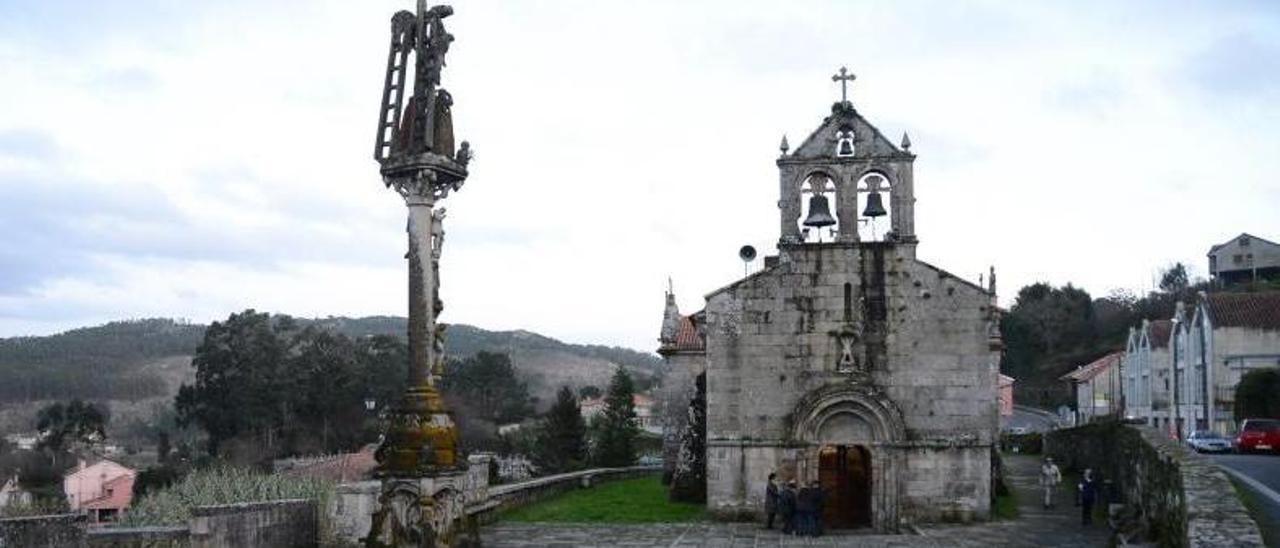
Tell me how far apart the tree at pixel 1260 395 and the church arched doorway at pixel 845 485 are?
91.6ft

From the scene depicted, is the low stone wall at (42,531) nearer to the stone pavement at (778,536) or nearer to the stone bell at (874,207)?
the stone pavement at (778,536)

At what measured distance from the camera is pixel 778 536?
22062 millimetres

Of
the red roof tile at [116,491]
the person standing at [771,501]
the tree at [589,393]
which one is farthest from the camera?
the tree at [589,393]

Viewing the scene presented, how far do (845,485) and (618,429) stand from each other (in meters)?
38.6

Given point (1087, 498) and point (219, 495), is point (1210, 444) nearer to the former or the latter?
point (1087, 498)

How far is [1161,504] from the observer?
14.8 m

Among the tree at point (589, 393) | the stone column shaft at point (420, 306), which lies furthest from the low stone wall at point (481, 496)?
the tree at point (589, 393)

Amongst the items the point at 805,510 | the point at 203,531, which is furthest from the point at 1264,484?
the point at 203,531

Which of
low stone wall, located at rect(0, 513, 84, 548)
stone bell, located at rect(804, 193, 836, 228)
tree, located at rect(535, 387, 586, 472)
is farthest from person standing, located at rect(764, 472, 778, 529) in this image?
tree, located at rect(535, 387, 586, 472)

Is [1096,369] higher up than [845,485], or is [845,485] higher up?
[1096,369]

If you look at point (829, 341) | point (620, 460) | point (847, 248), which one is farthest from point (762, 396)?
point (620, 460)

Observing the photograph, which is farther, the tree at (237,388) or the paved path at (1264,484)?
the tree at (237,388)

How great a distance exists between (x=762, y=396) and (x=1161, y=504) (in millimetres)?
10720

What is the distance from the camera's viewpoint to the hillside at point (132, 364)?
97.9 m
